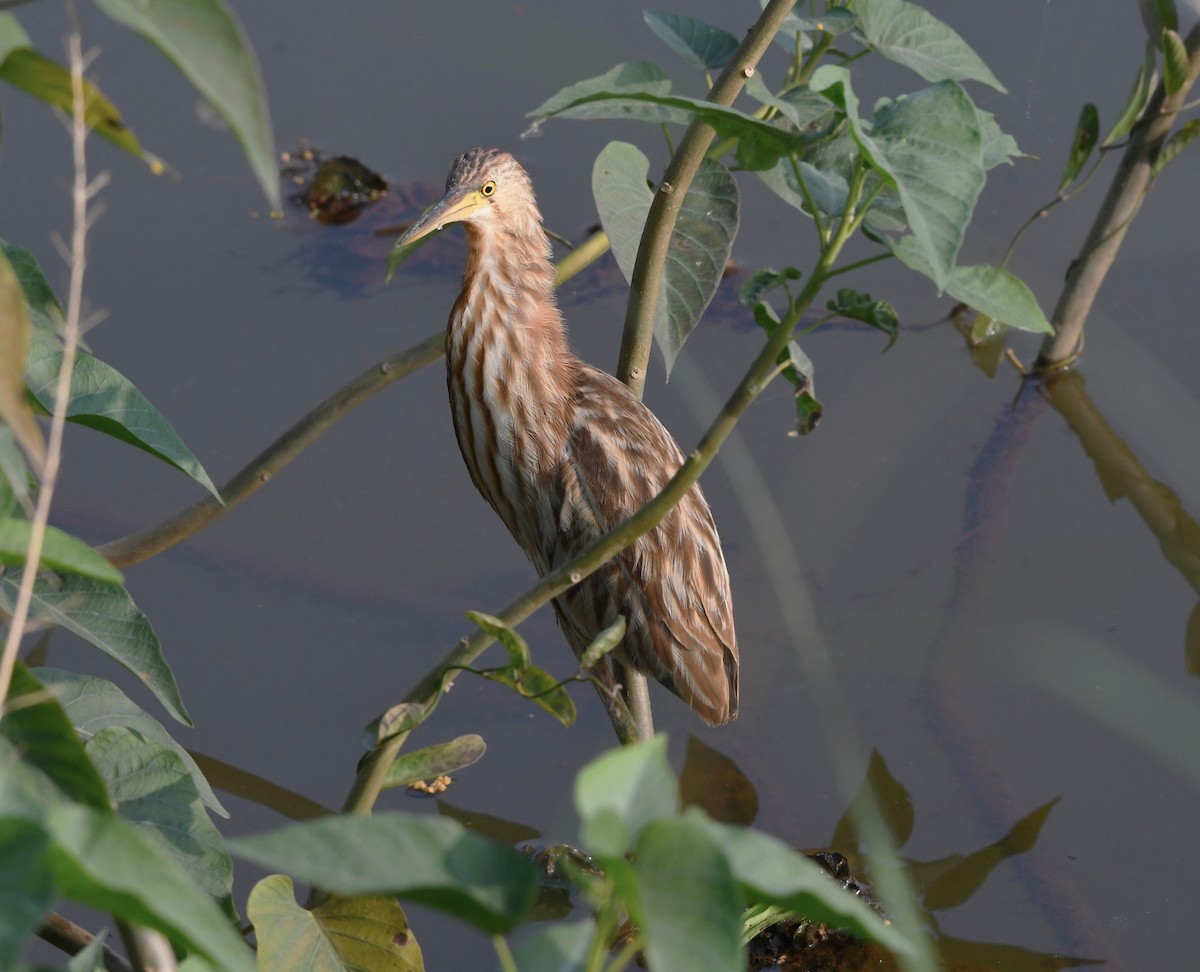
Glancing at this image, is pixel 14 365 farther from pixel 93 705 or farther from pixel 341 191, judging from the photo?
pixel 341 191

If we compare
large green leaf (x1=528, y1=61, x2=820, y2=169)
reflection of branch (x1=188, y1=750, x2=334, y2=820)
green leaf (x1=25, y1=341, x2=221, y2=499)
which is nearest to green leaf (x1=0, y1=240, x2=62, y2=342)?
green leaf (x1=25, y1=341, x2=221, y2=499)

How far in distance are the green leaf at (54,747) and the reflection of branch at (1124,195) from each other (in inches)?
105

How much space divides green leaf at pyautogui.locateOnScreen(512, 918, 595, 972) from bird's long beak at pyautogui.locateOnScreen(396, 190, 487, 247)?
1.59 meters

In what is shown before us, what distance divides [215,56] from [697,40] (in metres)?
1.39

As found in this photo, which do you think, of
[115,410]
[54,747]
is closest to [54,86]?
[54,747]

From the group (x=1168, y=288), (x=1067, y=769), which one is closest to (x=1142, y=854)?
(x=1067, y=769)

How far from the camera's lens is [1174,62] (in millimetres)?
2770

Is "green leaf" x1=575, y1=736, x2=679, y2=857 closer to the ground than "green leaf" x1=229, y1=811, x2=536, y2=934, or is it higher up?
higher up

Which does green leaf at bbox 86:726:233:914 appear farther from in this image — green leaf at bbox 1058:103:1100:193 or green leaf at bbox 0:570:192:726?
green leaf at bbox 1058:103:1100:193

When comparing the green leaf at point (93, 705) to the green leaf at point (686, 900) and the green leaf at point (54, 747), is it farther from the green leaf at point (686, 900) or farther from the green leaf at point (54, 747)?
the green leaf at point (686, 900)

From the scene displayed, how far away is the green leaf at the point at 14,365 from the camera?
67 cm

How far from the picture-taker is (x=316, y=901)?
179cm

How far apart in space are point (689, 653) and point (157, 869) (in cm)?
196

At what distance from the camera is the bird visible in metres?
2.44
